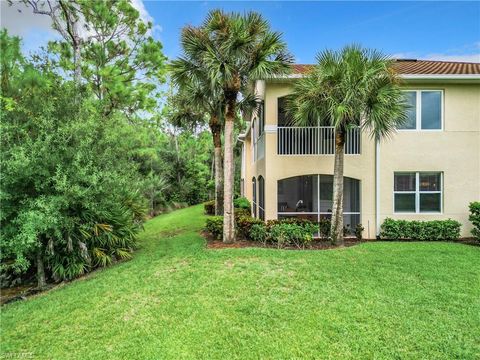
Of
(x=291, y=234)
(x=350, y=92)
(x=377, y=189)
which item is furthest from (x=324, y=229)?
(x=350, y=92)

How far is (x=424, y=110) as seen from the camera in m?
11.6

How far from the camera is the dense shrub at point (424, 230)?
11.2 meters

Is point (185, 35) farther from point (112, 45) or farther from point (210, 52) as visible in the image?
point (112, 45)

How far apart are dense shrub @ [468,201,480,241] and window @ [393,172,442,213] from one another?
105 centimetres

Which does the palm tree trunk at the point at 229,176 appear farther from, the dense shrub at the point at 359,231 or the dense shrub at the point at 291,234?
the dense shrub at the point at 359,231

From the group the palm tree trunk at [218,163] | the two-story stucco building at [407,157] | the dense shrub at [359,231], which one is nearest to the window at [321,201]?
the two-story stucco building at [407,157]

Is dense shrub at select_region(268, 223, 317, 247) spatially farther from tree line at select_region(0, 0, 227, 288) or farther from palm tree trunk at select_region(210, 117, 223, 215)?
tree line at select_region(0, 0, 227, 288)

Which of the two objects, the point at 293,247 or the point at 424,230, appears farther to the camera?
the point at 424,230

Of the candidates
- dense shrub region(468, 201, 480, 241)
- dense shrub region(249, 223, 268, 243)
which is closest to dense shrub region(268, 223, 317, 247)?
dense shrub region(249, 223, 268, 243)

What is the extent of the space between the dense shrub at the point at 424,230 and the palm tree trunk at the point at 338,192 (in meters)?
2.80

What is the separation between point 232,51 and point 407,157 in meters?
8.45

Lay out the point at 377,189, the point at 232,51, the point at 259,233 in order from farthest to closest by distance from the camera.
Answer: the point at 377,189
the point at 259,233
the point at 232,51

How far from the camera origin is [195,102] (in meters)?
11.8

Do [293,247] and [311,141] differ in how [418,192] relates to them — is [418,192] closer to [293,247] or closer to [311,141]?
[311,141]
